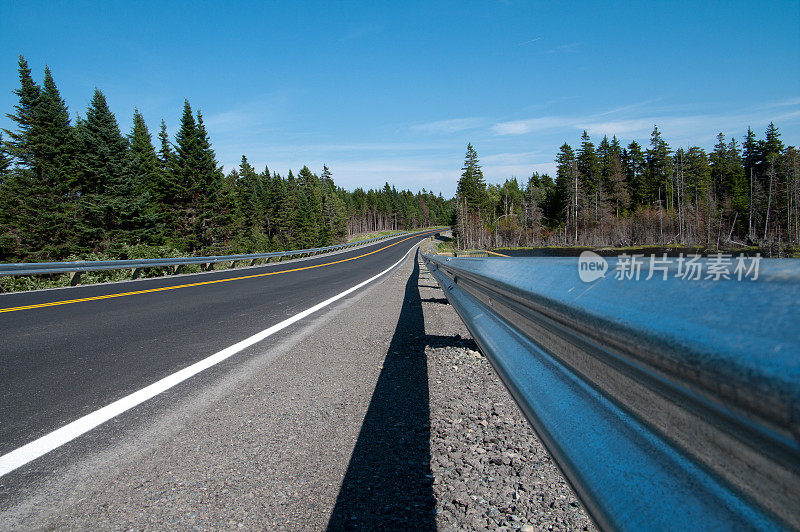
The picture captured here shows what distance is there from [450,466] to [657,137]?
3915 inches

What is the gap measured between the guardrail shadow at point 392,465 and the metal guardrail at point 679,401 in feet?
2.58

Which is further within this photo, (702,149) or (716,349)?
(702,149)

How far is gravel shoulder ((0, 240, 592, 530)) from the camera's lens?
1.94 metres

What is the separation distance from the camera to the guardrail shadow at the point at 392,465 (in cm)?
194

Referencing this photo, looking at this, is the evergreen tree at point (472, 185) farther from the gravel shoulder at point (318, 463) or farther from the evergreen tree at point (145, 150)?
the gravel shoulder at point (318, 463)

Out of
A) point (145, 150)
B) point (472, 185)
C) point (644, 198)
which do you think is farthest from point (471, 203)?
point (145, 150)

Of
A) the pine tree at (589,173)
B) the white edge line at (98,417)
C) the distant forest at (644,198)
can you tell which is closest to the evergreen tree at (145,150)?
the white edge line at (98,417)

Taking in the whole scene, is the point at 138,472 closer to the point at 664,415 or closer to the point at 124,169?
the point at 664,415

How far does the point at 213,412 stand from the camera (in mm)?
3094

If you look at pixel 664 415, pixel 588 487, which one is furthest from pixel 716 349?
pixel 588 487

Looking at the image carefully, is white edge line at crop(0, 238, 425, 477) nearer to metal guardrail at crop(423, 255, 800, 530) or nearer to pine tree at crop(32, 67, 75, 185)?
metal guardrail at crop(423, 255, 800, 530)

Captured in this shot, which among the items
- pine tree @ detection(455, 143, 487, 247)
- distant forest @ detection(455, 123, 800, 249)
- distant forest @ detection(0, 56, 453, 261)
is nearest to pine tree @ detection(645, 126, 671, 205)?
distant forest @ detection(455, 123, 800, 249)

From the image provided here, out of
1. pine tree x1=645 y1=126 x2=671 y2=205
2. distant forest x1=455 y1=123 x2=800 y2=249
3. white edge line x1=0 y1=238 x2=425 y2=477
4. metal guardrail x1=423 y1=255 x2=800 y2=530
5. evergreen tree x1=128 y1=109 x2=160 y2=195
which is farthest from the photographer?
pine tree x1=645 y1=126 x2=671 y2=205

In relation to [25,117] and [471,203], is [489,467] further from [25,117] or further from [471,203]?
[471,203]
